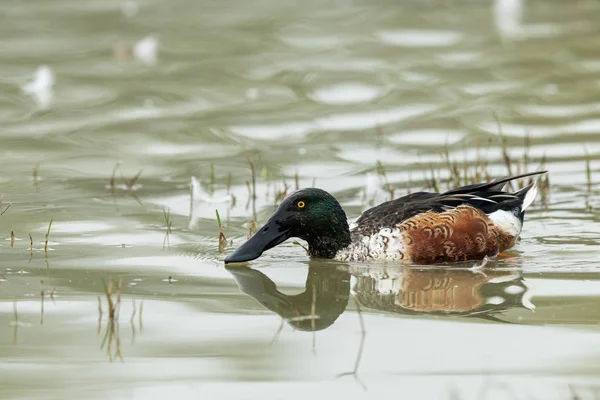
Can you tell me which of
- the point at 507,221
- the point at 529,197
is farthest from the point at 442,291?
the point at 529,197

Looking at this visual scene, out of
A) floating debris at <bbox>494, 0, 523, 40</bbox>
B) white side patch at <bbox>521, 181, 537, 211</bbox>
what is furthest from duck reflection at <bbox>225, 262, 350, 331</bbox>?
floating debris at <bbox>494, 0, 523, 40</bbox>

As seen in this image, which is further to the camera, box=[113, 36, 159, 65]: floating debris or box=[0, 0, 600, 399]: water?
box=[113, 36, 159, 65]: floating debris

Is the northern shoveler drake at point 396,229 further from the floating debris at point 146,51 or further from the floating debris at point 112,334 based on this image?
the floating debris at point 146,51

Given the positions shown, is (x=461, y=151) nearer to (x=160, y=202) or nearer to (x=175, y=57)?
(x=160, y=202)

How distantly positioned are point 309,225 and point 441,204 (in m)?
0.80

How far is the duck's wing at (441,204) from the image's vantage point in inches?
284

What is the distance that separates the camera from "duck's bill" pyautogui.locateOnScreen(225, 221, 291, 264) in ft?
22.5

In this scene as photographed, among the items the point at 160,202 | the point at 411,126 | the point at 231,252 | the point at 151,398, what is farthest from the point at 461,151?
the point at 151,398

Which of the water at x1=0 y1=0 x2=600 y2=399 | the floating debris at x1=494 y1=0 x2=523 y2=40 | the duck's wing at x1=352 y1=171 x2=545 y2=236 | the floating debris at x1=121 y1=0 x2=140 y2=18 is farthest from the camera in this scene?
the floating debris at x1=121 y1=0 x2=140 y2=18

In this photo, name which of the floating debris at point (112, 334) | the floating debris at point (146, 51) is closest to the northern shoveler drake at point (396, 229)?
the floating debris at point (112, 334)

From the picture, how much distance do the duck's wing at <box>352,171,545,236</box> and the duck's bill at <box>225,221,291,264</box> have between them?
0.51m

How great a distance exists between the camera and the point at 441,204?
7.29 meters

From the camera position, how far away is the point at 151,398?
4.68m

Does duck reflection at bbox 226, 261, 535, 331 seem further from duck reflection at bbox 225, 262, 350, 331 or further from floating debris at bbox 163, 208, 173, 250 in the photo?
floating debris at bbox 163, 208, 173, 250
